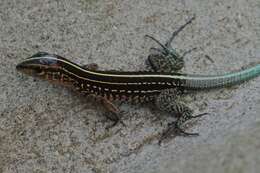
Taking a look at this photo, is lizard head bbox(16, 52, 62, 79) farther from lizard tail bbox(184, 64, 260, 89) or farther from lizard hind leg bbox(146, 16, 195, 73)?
lizard tail bbox(184, 64, 260, 89)

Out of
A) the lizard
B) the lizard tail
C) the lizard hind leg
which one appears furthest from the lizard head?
the lizard tail

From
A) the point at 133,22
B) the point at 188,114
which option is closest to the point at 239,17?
the point at 133,22

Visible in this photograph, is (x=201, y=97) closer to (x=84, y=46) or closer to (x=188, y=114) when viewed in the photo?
(x=188, y=114)

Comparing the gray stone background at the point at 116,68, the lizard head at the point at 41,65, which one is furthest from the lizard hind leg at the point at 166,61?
the lizard head at the point at 41,65

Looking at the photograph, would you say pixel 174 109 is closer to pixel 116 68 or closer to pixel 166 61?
pixel 166 61

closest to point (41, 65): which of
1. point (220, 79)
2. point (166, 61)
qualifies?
point (166, 61)

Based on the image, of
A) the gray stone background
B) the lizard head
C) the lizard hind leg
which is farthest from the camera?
the lizard hind leg
